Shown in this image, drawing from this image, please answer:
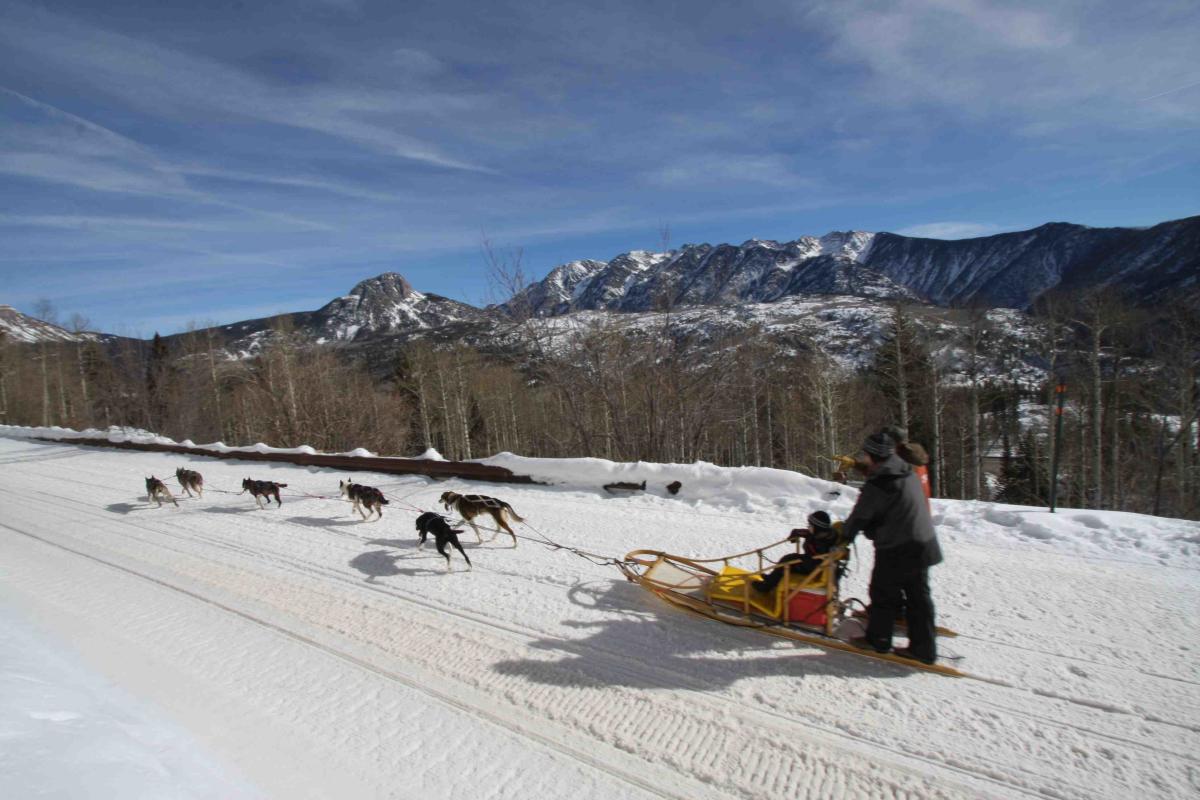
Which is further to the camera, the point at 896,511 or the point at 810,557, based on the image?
the point at 810,557

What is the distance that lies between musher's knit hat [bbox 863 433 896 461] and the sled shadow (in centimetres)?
156

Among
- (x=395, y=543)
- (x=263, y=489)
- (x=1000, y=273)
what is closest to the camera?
(x=395, y=543)

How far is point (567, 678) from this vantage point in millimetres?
4105

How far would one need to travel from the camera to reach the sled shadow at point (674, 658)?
13.3ft

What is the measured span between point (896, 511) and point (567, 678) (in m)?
2.73

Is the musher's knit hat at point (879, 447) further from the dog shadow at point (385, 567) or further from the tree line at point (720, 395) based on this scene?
the tree line at point (720, 395)

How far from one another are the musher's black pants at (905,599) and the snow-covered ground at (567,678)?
0.23m

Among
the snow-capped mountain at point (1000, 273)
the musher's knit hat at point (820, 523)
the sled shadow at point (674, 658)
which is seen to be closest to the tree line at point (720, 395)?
the snow-capped mountain at point (1000, 273)

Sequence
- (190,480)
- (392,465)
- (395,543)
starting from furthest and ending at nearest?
(392,465) < (190,480) < (395,543)

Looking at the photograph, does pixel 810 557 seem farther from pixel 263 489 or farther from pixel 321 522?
pixel 263 489

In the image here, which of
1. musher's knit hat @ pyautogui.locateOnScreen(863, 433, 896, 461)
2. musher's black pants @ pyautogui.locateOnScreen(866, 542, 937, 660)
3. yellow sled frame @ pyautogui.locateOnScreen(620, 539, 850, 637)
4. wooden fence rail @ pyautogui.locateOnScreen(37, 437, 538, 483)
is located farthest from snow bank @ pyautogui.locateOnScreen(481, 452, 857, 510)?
musher's knit hat @ pyautogui.locateOnScreen(863, 433, 896, 461)

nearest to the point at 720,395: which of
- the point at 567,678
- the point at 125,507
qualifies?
the point at 567,678

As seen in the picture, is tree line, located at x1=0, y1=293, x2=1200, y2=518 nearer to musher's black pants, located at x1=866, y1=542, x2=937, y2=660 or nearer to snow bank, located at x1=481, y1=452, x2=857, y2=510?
snow bank, located at x1=481, y1=452, x2=857, y2=510

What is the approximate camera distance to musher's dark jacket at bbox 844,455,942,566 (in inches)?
160
